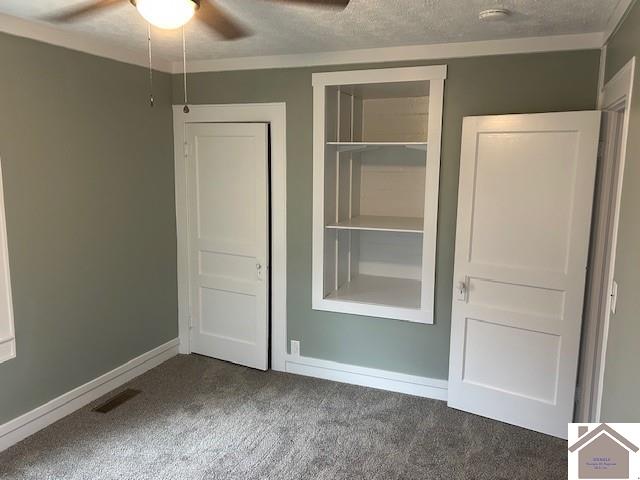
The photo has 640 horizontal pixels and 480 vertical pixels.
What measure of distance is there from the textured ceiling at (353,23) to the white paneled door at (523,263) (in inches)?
19.5

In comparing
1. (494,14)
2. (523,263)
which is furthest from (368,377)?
(494,14)

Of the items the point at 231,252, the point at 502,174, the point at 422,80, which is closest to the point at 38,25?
the point at 231,252

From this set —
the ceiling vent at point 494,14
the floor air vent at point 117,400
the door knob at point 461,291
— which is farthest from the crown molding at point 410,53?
the floor air vent at point 117,400

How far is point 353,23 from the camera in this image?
8.89ft

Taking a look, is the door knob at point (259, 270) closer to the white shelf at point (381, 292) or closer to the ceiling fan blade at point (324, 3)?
the white shelf at point (381, 292)

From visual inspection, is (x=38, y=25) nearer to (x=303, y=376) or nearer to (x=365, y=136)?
Result: (x=365, y=136)

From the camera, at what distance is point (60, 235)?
3.10m

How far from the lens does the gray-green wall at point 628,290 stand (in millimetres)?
1908

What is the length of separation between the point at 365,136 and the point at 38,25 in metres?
2.42

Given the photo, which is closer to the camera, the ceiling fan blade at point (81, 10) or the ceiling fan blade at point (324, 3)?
the ceiling fan blade at point (324, 3)

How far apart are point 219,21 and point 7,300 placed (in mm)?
1919

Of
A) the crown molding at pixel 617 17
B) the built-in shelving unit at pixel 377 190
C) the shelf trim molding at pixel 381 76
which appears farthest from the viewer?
the built-in shelving unit at pixel 377 190

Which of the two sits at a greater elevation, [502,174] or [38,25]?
[38,25]

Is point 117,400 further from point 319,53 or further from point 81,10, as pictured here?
point 319,53
